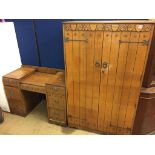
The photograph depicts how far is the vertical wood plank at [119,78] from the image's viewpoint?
56.8 inches

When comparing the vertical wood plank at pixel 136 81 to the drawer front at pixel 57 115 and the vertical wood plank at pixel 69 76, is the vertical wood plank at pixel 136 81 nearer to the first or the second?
the vertical wood plank at pixel 69 76

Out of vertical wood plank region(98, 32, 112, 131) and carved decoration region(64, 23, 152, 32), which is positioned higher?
carved decoration region(64, 23, 152, 32)

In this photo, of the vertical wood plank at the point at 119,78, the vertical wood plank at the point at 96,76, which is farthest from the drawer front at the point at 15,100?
the vertical wood plank at the point at 119,78

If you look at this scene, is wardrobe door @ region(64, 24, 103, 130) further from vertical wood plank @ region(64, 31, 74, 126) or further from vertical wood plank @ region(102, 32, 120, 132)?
vertical wood plank @ region(102, 32, 120, 132)

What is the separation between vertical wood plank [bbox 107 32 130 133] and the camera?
56.8 inches

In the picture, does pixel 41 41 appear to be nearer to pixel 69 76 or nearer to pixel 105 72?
pixel 69 76

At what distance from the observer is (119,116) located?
6.00ft

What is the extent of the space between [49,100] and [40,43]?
980 mm

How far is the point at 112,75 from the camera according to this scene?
1.63 metres

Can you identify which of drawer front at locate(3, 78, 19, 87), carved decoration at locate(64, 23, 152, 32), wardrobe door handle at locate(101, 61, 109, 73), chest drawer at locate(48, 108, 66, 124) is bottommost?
chest drawer at locate(48, 108, 66, 124)

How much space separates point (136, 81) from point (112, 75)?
0.27 meters

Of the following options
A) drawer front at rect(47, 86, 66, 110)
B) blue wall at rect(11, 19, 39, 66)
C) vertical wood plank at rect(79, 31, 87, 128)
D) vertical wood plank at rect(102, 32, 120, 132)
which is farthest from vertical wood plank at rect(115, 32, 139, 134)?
blue wall at rect(11, 19, 39, 66)

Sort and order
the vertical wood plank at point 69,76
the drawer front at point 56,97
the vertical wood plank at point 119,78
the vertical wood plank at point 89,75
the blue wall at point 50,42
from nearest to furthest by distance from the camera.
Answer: the vertical wood plank at point 119,78
the vertical wood plank at point 89,75
the vertical wood plank at point 69,76
the drawer front at point 56,97
the blue wall at point 50,42
